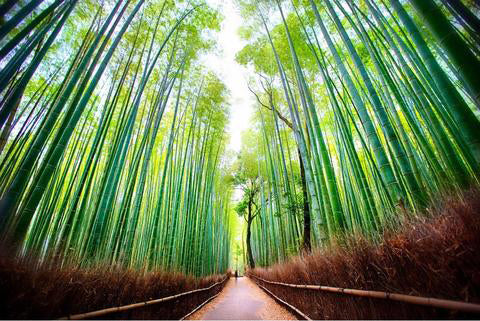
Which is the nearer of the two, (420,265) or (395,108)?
(420,265)

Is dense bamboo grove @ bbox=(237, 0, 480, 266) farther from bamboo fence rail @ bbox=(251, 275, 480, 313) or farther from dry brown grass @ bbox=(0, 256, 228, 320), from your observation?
dry brown grass @ bbox=(0, 256, 228, 320)

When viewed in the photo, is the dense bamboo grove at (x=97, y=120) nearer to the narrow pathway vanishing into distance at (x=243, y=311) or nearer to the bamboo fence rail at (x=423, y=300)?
the narrow pathway vanishing into distance at (x=243, y=311)

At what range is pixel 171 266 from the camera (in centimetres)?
420

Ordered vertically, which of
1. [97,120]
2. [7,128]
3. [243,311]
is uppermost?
[97,120]

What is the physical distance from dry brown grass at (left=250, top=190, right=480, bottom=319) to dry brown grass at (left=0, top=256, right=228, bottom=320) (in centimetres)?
178

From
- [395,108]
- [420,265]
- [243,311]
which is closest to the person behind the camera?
[420,265]

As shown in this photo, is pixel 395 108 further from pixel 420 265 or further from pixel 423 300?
pixel 423 300

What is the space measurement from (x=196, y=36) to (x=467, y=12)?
4.36m

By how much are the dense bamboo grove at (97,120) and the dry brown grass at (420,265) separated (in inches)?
88.2

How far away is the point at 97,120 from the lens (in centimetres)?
398

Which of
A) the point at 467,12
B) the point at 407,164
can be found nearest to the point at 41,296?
the point at 407,164

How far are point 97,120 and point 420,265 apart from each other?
5.00m

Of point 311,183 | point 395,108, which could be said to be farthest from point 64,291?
point 395,108

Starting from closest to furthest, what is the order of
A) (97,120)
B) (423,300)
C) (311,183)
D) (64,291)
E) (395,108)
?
(423,300) < (64,291) < (395,108) < (311,183) < (97,120)
